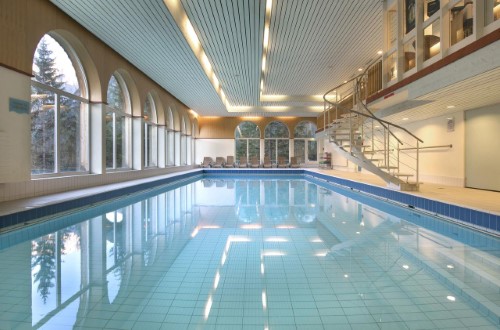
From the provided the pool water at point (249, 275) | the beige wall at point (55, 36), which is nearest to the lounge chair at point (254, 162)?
the beige wall at point (55, 36)

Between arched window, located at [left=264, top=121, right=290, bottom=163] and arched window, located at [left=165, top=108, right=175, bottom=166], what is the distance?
6.12m

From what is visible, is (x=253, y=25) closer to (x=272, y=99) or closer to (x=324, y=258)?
(x=324, y=258)

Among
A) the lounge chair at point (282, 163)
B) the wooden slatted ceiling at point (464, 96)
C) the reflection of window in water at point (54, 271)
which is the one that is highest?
the wooden slatted ceiling at point (464, 96)

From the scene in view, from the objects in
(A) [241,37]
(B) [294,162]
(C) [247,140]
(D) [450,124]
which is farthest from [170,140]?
(D) [450,124]

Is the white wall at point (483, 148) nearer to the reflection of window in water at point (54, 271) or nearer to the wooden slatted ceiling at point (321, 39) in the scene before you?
the wooden slatted ceiling at point (321, 39)

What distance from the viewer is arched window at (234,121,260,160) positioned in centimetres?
1891

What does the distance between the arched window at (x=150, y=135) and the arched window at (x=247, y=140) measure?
7178 mm

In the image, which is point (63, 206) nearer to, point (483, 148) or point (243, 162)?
point (483, 148)

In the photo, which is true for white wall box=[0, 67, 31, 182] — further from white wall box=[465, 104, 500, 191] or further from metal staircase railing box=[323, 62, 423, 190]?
white wall box=[465, 104, 500, 191]

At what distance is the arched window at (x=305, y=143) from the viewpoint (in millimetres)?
18922

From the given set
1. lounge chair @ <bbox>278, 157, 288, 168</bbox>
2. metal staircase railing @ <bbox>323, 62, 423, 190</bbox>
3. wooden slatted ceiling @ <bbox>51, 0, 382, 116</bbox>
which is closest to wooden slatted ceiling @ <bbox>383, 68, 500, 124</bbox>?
metal staircase railing @ <bbox>323, 62, 423, 190</bbox>

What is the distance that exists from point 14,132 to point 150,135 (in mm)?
7051

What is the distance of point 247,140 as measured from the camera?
1898 centimetres

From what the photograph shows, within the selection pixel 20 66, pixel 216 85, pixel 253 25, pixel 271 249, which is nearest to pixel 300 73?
pixel 216 85
